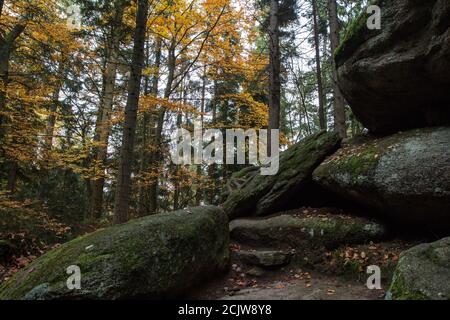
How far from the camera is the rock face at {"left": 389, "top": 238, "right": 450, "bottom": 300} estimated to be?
3.75 meters

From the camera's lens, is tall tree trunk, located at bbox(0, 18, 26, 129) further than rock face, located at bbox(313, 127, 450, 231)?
Yes

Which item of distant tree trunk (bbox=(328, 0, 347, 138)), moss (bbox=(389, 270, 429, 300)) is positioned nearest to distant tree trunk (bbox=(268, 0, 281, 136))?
distant tree trunk (bbox=(328, 0, 347, 138))

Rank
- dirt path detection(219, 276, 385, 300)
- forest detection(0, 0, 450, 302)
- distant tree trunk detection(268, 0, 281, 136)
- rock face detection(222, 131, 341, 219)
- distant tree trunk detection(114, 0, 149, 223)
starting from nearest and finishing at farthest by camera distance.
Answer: forest detection(0, 0, 450, 302), dirt path detection(219, 276, 385, 300), distant tree trunk detection(114, 0, 149, 223), rock face detection(222, 131, 341, 219), distant tree trunk detection(268, 0, 281, 136)

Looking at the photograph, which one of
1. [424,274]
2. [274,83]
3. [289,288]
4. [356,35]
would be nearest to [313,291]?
[289,288]

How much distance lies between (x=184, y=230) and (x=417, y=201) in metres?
4.39

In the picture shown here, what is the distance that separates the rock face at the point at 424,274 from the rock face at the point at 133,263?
10.4 feet

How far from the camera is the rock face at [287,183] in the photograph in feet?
28.2

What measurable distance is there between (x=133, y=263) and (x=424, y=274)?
395 cm

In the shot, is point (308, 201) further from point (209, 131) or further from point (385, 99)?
point (209, 131)

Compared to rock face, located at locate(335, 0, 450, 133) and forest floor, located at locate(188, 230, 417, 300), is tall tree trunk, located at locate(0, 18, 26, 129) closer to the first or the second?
forest floor, located at locate(188, 230, 417, 300)

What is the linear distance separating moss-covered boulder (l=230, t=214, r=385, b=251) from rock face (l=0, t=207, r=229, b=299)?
1708mm

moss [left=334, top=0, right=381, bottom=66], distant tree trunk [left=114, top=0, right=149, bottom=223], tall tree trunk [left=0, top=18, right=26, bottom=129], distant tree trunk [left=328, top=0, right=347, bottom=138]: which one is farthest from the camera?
distant tree trunk [left=328, top=0, right=347, bottom=138]

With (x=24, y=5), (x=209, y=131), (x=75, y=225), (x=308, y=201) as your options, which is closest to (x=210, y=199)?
(x=209, y=131)

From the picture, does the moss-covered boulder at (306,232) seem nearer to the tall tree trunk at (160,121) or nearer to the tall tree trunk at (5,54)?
the tall tree trunk at (160,121)
